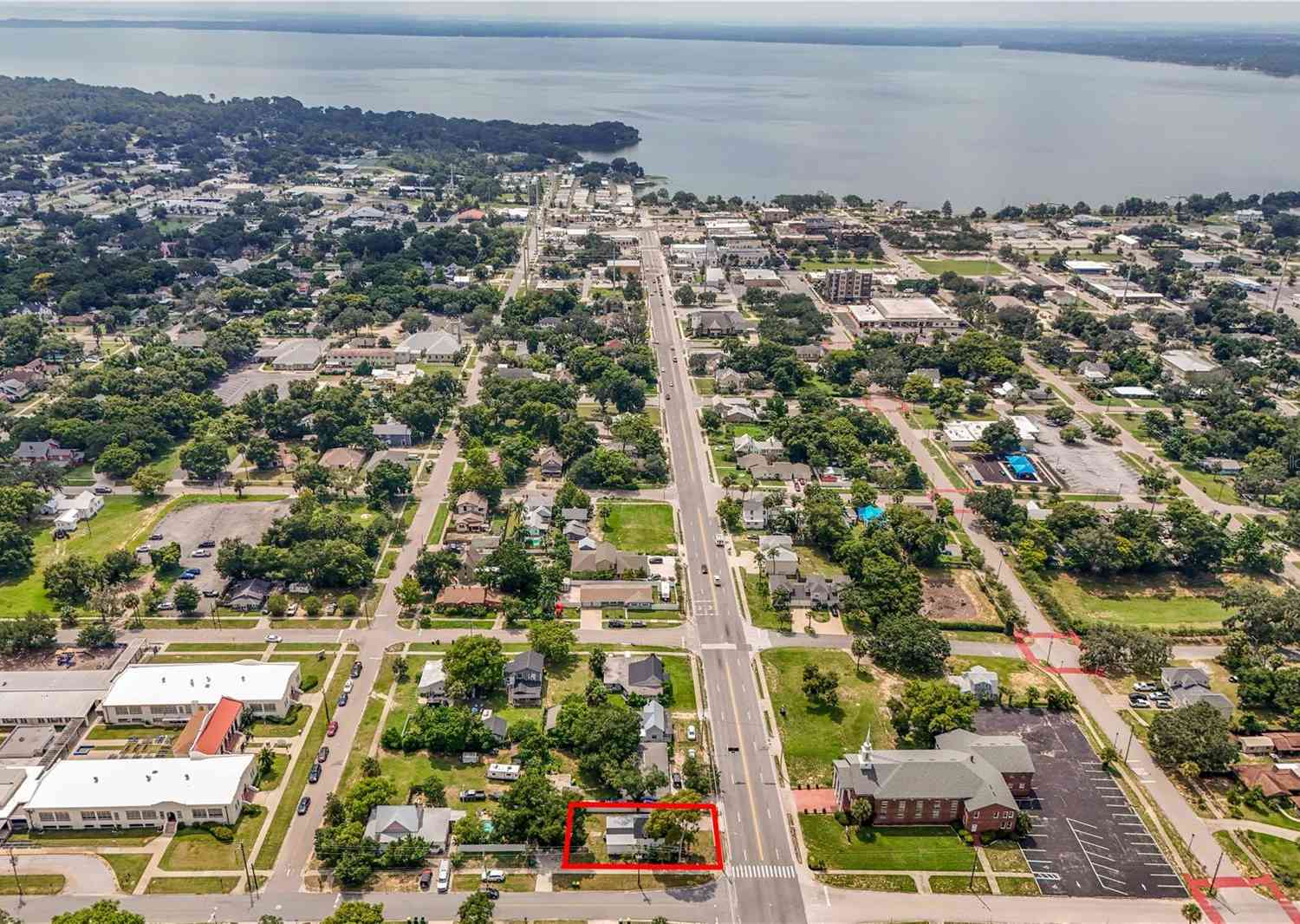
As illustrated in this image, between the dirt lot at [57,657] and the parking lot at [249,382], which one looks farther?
the parking lot at [249,382]

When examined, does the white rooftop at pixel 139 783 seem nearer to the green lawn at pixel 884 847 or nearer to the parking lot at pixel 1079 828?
the green lawn at pixel 884 847

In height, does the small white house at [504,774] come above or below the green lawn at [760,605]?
below

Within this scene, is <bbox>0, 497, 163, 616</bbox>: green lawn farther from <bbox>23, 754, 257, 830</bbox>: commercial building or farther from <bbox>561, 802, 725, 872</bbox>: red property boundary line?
<bbox>561, 802, 725, 872</bbox>: red property boundary line

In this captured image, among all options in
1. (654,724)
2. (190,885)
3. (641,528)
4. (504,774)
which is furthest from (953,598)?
(190,885)

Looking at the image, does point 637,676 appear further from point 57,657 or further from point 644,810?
point 57,657

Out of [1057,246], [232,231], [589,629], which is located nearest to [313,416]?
[589,629]

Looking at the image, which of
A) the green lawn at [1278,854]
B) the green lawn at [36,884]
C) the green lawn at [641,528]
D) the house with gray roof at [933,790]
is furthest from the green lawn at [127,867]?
the green lawn at [1278,854]
